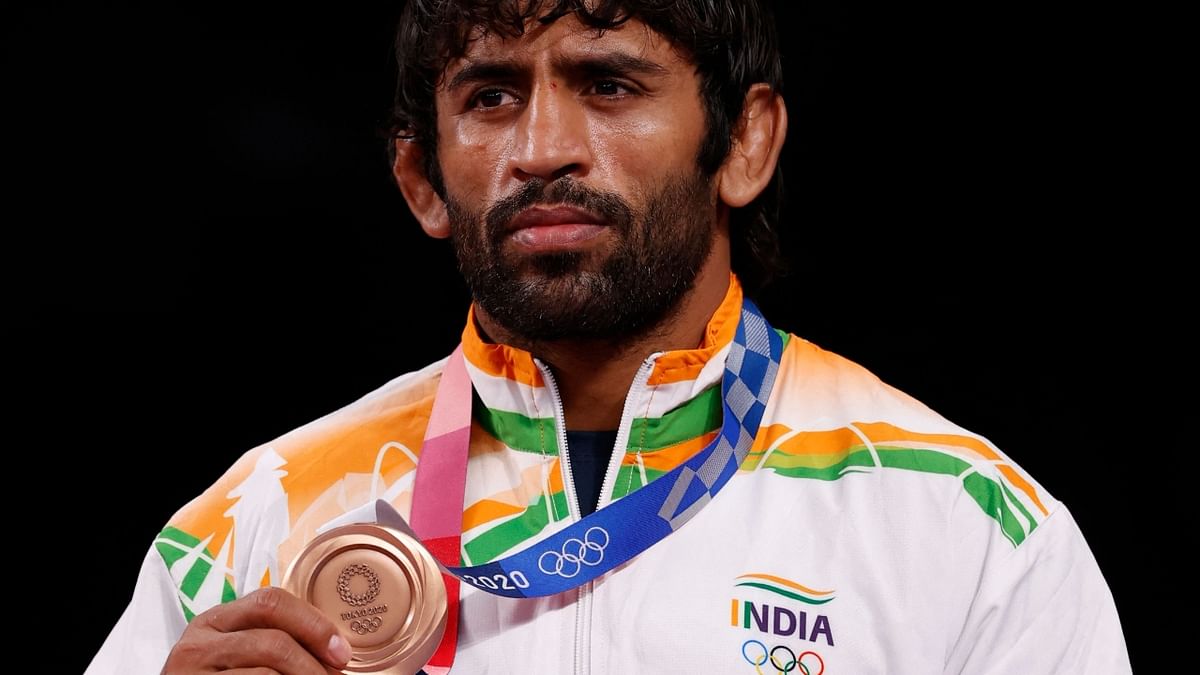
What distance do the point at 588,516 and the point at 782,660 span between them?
345 mm

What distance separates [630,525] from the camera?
2166 mm

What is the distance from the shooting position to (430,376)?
255cm

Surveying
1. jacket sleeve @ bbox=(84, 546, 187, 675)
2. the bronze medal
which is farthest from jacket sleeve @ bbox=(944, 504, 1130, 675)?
jacket sleeve @ bbox=(84, 546, 187, 675)

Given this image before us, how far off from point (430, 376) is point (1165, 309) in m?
→ 1.57

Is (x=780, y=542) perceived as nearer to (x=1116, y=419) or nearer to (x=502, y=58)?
(x=502, y=58)

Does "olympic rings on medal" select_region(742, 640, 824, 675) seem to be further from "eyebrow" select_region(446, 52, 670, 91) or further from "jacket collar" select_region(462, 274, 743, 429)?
"eyebrow" select_region(446, 52, 670, 91)

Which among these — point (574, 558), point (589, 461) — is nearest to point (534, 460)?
point (589, 461)

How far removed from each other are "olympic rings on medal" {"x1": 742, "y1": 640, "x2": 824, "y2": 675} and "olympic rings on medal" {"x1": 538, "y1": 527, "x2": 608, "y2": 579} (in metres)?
0.24

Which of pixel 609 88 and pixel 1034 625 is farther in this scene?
pixel 609 88

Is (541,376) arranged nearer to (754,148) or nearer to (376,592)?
(376,592)

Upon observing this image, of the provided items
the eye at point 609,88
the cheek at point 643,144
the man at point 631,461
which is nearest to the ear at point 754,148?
the man at point 631,461

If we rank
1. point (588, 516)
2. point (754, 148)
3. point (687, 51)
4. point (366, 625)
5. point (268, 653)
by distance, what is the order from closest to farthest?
point (268, 653), point (366, 625), point (588, 516), point (687, 51), point (754, 148)

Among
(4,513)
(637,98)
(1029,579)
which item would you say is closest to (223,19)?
(4,513)

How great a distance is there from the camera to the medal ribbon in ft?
7.00
